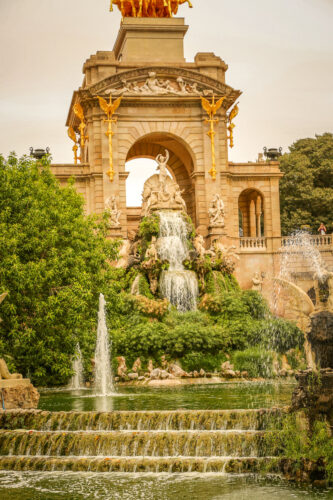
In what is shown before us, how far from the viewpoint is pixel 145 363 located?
112 feet

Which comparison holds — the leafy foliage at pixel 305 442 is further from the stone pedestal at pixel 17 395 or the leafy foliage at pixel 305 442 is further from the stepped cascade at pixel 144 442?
the stone pedestal at pixel 17 395

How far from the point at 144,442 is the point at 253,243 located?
31.0m

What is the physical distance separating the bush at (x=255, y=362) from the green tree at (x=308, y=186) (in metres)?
25.2

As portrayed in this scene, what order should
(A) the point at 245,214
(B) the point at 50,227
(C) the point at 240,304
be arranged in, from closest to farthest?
(B) the point at 50,227
(C) the point at 240,304
(A) the point at 245,214

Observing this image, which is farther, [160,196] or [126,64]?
[126,64]

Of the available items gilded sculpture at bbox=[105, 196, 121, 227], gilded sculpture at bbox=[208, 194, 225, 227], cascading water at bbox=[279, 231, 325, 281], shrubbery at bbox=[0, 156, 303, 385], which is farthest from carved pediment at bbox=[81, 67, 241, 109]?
shrubbery at bbox=[0, 156, 303, 385]

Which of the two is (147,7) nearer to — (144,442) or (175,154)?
(175,154)

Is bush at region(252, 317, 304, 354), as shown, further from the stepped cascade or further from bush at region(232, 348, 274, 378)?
the stepped cascade

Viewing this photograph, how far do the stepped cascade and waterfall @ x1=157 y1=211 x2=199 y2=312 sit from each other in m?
19.6

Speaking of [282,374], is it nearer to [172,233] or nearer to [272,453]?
[172,233]

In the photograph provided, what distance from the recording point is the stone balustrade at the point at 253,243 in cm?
4856

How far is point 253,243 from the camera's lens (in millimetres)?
48781

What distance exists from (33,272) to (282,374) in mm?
11951

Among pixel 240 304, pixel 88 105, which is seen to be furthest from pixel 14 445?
pixel 88 105
